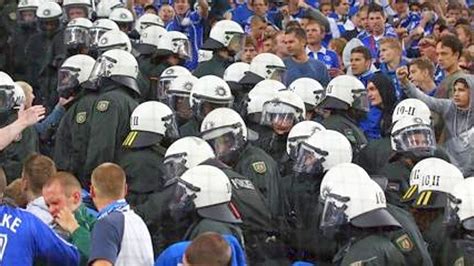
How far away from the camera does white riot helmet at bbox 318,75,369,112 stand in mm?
9219

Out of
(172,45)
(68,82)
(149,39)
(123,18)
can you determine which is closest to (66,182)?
(68,82)

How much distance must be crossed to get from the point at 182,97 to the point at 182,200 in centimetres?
292

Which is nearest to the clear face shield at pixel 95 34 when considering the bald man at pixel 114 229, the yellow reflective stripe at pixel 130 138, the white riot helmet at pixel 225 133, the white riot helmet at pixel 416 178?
the yellow reflective stripe at pixel 130 138

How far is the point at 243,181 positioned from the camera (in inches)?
288

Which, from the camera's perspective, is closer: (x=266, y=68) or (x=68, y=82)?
(x=68, y=82)

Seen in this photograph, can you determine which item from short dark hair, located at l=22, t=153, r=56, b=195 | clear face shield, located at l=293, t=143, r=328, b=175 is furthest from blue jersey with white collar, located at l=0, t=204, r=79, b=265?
clear face shield, located at l=293, t=143, r=328, b=175

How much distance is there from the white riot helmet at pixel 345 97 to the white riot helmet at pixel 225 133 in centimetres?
115

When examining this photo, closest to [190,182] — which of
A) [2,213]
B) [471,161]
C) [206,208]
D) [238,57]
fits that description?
[206,208]

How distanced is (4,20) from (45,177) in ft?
23.1

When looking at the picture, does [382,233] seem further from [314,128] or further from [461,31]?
[461,31]

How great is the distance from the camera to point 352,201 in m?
6.57

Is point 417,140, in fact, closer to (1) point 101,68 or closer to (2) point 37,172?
(1) point 101,68

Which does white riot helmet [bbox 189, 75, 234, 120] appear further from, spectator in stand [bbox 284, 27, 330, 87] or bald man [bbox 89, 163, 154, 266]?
bald man [bbox 89, 163, 154, 266]

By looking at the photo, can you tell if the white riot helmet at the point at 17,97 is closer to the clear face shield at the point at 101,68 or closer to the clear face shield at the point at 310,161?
the clear face shield at the point at 101,68
